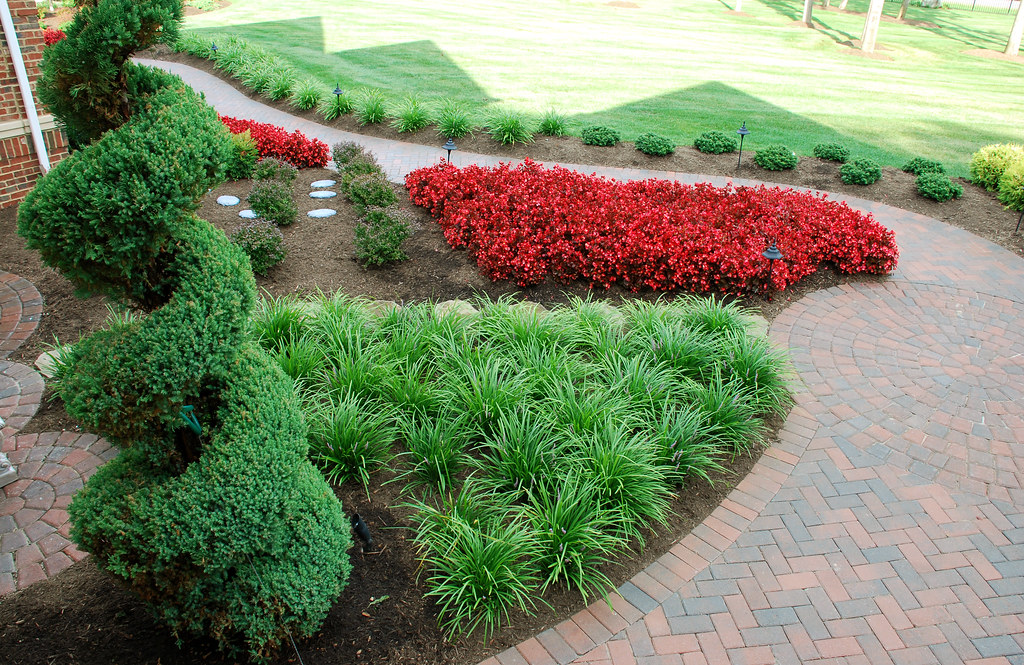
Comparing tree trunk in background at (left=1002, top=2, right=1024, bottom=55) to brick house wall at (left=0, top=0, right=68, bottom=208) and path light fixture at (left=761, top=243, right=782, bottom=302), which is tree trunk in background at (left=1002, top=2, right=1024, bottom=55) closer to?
path light fixture at (left=761, top=243, right=782, bottom=302)

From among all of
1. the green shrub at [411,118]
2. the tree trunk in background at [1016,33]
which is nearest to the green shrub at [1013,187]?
the green shrub at [411,118]

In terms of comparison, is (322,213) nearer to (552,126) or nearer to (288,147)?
(288,147)

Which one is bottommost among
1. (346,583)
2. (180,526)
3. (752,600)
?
(752,600)

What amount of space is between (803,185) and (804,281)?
11.6 ft

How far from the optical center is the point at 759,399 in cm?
499

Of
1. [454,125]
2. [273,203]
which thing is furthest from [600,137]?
[273,203]

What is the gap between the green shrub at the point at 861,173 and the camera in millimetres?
9977

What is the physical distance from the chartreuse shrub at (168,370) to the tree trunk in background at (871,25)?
25.3m

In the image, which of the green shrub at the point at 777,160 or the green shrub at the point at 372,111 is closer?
the green shrub at the point at 777,160

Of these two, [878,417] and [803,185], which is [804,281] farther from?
[803,185]

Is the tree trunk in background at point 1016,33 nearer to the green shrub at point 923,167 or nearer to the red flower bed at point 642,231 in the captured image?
the green shrub at point 923,167

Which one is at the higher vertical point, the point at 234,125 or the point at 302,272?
the point at 234,125

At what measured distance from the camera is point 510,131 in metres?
11.0

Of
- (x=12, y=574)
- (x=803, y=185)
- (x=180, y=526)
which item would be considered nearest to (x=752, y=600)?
(x=180, y=526)
